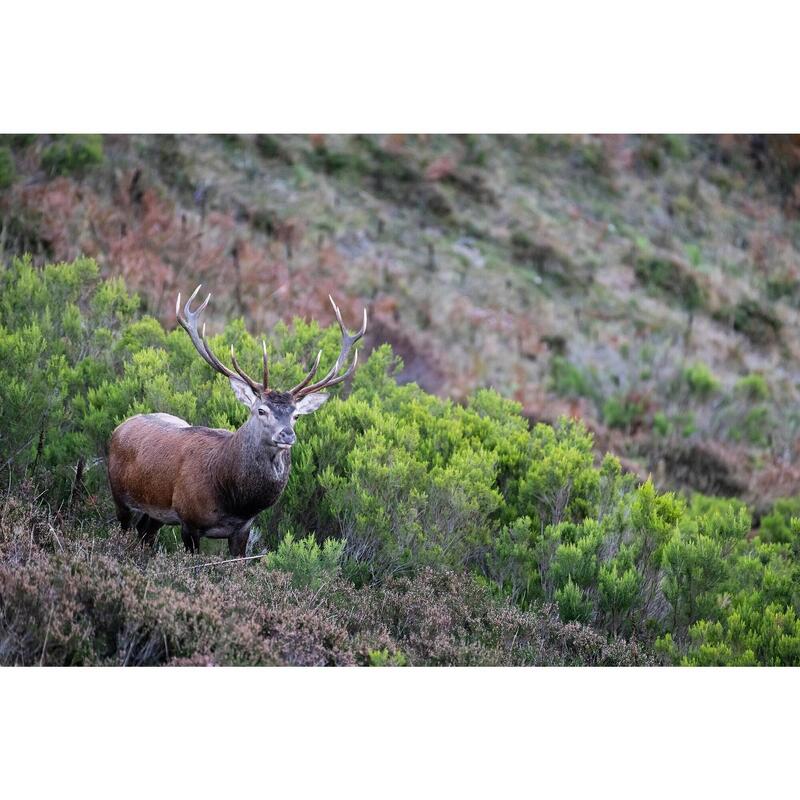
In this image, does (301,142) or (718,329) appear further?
(718,329)

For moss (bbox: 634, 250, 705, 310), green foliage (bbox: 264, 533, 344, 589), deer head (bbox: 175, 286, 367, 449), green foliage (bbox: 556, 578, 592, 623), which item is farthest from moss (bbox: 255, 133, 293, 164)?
green foliage (bbox: 556, 578, 592, 623)

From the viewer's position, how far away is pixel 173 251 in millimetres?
11438

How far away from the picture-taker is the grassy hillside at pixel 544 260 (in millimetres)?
12156

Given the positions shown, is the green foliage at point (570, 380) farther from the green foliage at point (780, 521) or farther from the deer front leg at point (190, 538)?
the deer front leg at point (190, 538)

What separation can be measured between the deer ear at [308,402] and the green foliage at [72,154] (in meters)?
4.81

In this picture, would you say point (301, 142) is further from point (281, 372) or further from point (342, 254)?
point (281, 372)

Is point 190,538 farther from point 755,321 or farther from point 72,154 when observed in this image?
point 755,321

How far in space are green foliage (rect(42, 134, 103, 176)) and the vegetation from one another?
1.53 metres

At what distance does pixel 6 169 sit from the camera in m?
9.51

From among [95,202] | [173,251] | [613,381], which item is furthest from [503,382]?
[95,202]

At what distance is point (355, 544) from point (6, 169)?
4700mm

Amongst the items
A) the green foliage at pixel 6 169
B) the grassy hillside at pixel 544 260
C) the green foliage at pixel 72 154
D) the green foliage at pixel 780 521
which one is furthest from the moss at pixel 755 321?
the green foliage at pixel 6 169

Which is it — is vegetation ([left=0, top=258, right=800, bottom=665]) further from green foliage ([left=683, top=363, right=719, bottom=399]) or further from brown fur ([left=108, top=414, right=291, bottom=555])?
green foliage ([left=683, top=363, right=719, bottom=399])

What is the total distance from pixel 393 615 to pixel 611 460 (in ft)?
7.75
